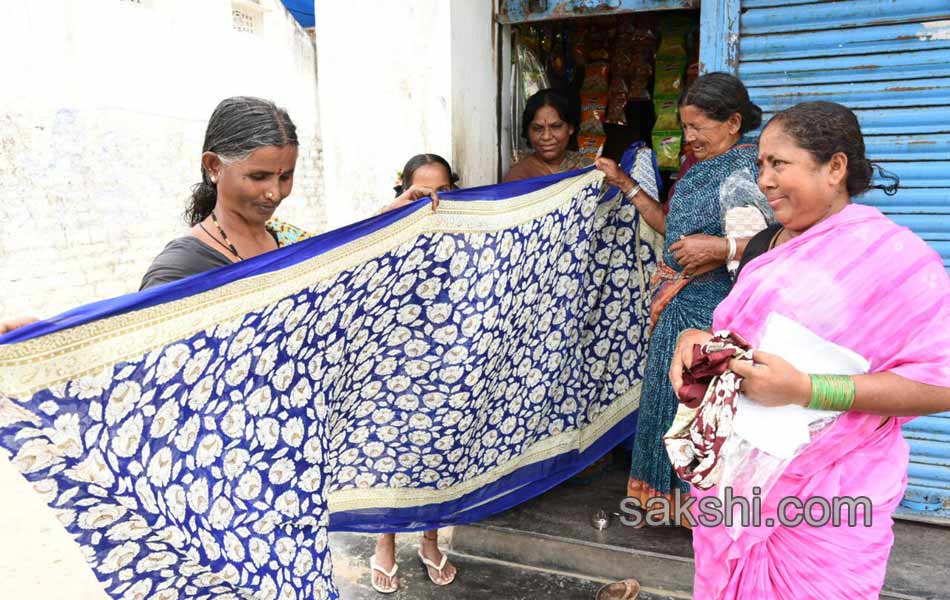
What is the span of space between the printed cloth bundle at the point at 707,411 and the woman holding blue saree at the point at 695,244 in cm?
95

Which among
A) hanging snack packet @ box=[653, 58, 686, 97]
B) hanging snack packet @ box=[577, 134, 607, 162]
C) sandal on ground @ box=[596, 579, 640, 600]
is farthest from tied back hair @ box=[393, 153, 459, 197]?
sandal on ground @ box=[596, 579, 640, 600]

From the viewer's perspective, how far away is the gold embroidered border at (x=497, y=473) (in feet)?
8.13

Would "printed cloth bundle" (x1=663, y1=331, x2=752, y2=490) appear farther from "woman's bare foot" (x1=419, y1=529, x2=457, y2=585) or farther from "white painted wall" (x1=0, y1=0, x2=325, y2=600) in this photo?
"white painted wall" (x1=0, y1=0, x2=325, y2=600)

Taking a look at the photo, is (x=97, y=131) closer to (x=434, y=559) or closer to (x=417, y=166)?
(x=417, y=166)

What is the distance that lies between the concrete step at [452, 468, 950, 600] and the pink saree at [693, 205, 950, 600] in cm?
111

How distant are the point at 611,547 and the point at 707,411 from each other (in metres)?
1.61

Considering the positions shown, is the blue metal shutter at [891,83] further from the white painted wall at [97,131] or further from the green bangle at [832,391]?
the white painted wall at [97,131]

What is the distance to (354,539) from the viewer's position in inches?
126

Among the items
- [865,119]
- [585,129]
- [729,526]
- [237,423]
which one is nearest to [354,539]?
[237,423]

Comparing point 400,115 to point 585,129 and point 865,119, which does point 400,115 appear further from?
point 865,119

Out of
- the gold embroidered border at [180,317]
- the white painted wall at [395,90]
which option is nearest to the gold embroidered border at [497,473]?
the gold embroidered border at [180,317]

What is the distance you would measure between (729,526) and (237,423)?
1.26 metres

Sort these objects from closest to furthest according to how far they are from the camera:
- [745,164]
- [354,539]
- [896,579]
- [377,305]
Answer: [377,305] < [745,164] < [896,579] < [354,539]

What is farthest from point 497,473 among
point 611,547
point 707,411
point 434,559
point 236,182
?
point 236,182
